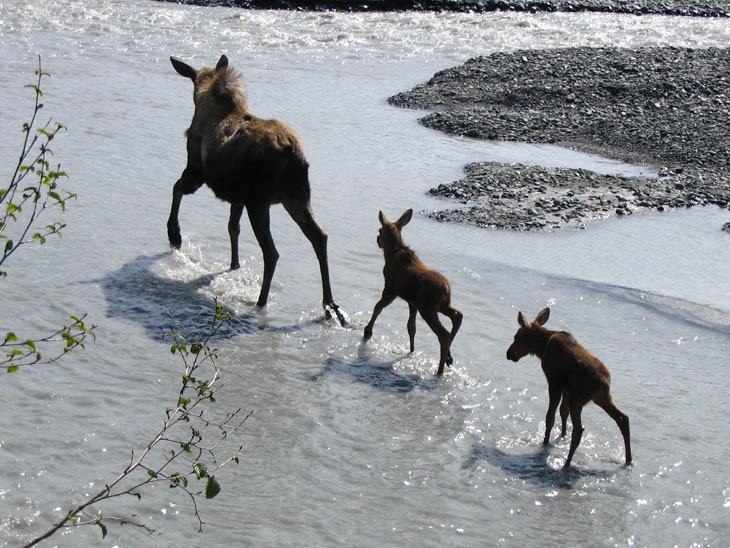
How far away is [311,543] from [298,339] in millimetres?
3036

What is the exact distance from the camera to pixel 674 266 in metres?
10.7

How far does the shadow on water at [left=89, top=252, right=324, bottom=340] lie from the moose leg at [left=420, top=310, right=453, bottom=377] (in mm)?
1322

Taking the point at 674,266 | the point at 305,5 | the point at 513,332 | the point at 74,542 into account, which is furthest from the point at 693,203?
the point at 305,5

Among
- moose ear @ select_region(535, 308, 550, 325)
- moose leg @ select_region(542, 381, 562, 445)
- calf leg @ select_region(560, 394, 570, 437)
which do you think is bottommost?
calf leg @ select_region(560, 394, 570, 437)

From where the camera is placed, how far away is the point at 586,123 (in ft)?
56.3

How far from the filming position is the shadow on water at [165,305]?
8281 mm

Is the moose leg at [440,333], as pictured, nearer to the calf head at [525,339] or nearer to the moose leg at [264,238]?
the calf head at [525,339]

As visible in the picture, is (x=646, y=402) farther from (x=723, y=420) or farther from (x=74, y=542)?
(x=74, y=542)

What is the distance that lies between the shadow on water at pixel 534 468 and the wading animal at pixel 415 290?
126 centimetres

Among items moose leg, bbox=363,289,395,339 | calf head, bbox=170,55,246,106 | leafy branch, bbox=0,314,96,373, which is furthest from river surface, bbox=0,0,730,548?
calf head, bbox=170,55,246,106

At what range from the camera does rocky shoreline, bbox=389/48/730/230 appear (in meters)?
12.7

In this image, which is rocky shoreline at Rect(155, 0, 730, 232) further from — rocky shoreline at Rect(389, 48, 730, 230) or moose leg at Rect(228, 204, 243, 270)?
moose leg at Rect(228, 204, 243, 270)

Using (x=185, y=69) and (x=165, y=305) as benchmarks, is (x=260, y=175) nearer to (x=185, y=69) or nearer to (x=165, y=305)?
(x=165, y=305)

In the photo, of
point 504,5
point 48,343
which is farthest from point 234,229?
point 504,5
